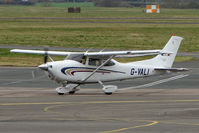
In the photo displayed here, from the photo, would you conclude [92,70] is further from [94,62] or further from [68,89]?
[68,89]

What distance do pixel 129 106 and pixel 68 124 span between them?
4489mm

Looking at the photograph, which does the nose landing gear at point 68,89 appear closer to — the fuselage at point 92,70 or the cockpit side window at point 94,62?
Result: the fuselage at point 92,70

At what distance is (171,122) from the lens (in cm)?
1596

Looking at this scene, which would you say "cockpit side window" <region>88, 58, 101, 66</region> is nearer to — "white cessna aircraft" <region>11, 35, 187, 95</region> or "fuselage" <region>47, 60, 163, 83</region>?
"white cessna aircraft" <region>11, 35, 187, 95</region>

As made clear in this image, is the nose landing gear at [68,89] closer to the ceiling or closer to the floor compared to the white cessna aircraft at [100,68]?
closer to the floor

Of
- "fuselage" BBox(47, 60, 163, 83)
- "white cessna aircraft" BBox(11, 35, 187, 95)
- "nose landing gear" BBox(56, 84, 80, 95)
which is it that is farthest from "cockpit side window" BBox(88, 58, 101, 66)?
"nose landing gear" BBox(56, 84, 80, 95)

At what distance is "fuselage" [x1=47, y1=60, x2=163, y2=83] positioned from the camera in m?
22.4

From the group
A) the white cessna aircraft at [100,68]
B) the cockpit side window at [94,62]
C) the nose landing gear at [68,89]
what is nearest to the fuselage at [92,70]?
the white cessna aircraft at [100,68]

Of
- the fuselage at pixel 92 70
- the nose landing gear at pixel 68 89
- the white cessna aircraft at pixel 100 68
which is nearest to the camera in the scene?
the fuselage at pixel 92 70

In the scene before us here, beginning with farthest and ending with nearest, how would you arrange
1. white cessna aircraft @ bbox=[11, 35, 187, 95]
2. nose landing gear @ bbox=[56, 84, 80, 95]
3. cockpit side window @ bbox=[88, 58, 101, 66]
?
cockpit side window @ bbox=[88, 58, 101, 66], nose landing gear @ bbox=[56, 84, 80, 95], white cessna aircraft @ bbox=[11, 35, 187, 95]

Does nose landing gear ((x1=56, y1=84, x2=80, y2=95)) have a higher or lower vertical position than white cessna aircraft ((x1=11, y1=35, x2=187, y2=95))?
lower

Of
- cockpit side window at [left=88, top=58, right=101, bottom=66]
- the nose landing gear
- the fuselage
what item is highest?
cockpit side window at [left=88, top=58, right=101, bottom=66]

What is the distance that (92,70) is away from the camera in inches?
920

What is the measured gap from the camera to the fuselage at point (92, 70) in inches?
883
